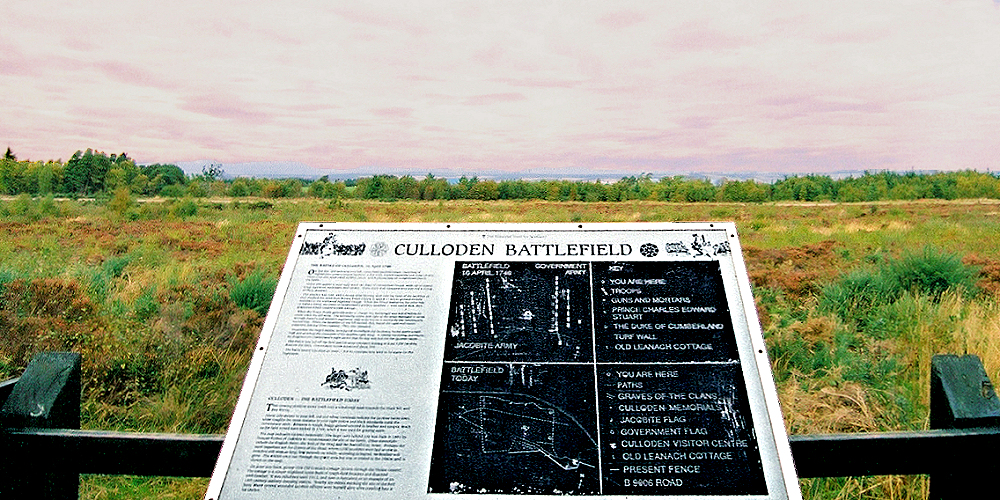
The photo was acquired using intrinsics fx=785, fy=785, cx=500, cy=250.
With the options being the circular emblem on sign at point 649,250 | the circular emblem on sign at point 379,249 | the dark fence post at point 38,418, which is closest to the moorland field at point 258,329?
the dark fence post at point 38,418

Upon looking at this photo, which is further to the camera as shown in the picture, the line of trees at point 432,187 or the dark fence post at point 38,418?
the line of trees at point 432,187

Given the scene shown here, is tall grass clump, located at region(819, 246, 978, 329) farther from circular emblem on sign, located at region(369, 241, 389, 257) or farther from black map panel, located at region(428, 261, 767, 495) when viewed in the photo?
circular emblem on sign, located at region(369, 241, 389, 257)

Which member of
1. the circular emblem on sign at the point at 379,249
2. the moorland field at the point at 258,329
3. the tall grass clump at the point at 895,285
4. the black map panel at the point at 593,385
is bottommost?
the moorland field at the point at 258,329

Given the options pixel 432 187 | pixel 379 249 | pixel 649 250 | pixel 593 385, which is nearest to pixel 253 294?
pixel 379 249

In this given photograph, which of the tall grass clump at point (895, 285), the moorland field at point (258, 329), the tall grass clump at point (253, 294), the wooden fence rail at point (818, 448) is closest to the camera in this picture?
the wooden fence rail at point (818, 448)

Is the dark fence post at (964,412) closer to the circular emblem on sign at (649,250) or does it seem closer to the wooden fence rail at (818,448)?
the wooden fence rail at (818,448)

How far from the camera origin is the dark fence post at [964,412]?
10.4ft

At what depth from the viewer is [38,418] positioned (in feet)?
10.8

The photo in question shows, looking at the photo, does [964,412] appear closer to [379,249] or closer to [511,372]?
[511,372]

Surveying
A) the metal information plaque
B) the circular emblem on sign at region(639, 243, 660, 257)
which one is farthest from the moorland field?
the circular emblem on sign at region(639, 243, 660, 257)

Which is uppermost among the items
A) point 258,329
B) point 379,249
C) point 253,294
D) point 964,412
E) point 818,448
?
point 379,249

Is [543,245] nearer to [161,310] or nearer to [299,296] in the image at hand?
[299,296]

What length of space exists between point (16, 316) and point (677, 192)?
54688mm

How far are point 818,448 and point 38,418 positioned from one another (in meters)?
3.22
